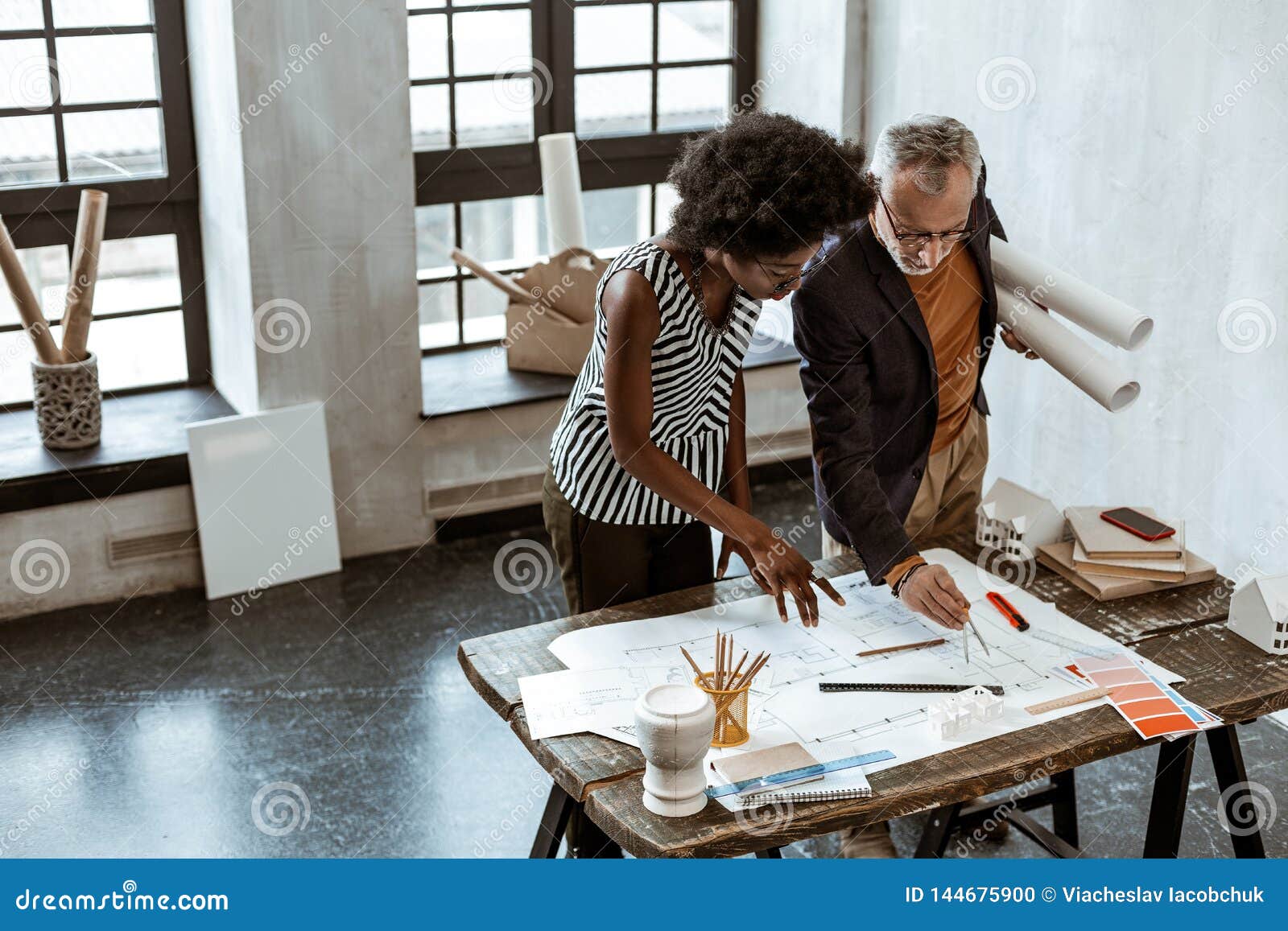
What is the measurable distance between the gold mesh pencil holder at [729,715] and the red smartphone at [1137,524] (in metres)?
1.03

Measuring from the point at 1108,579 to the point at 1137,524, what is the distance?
19cm

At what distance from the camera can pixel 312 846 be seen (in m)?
3.21

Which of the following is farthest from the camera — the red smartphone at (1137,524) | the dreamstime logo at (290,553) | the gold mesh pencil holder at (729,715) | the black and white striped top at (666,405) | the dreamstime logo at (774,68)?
the dreamstime logo at (774,68)

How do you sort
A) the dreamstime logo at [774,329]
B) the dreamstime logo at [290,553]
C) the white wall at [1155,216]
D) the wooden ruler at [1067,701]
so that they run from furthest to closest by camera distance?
the dreamstime logo at [774,329], the dreamstime logo at [290,553], the white wall at [1155,216], the wooden ruler at [1067,701]

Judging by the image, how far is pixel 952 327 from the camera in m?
2.83

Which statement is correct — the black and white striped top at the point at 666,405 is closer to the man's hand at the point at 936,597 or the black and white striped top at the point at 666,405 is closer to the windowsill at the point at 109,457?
the man's hand at the point at 936,597

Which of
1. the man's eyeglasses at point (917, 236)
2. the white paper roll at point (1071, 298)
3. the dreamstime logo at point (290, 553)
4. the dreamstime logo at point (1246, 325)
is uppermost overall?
the man's eyeglasses at point (917, 236)

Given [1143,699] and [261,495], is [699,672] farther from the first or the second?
[261,495]

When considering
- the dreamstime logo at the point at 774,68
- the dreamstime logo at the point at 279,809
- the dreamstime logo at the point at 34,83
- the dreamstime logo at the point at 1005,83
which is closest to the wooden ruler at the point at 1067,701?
the dreamstime logo at the point at 279,809

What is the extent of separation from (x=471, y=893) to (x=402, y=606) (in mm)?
2685

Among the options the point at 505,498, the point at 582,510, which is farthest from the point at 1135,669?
the point at 505,498

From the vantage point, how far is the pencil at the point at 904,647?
242 cm

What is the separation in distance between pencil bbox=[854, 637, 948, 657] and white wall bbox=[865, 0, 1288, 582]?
1700 mm

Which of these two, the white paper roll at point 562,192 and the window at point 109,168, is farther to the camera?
the white paper roll at point 562,192
